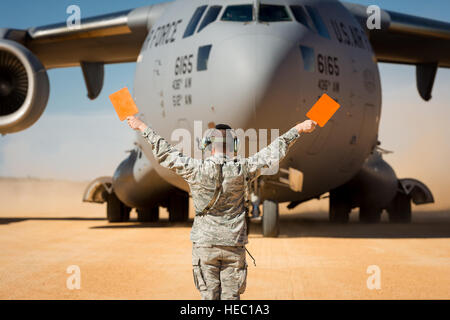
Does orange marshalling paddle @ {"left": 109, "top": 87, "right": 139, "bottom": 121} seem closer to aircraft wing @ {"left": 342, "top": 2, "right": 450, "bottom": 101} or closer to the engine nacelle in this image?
the engine nacelle

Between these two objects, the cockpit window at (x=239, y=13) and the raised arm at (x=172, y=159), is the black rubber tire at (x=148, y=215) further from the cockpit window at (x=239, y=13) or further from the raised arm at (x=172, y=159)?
the raised arm at (x=172, y=159)

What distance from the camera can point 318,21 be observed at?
30.3 ft

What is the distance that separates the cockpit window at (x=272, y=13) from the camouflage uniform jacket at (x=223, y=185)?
18.4ft

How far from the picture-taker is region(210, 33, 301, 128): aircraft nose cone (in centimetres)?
807

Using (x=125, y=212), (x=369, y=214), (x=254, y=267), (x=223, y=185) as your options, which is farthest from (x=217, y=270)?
(x=125, y=212)

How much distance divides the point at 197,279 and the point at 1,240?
6647 millimetres

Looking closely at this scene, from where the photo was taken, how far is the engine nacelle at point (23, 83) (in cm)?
1179

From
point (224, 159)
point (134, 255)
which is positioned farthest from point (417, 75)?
point (224, 159)

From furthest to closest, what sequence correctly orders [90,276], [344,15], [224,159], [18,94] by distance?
[18,94], [344,15], [90,276], [224,159]

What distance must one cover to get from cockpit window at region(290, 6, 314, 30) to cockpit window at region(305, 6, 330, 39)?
0.13 meters

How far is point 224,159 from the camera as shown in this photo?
11.5ft

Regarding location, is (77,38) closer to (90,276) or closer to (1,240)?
(1,240)

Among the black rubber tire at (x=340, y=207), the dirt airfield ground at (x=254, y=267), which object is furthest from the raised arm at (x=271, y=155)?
the black rubber tire at (x=340, y=207)

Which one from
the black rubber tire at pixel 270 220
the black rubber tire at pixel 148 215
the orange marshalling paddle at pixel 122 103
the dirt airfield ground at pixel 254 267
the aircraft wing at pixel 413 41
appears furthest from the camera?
the black rubber tire at pixel 148 215
